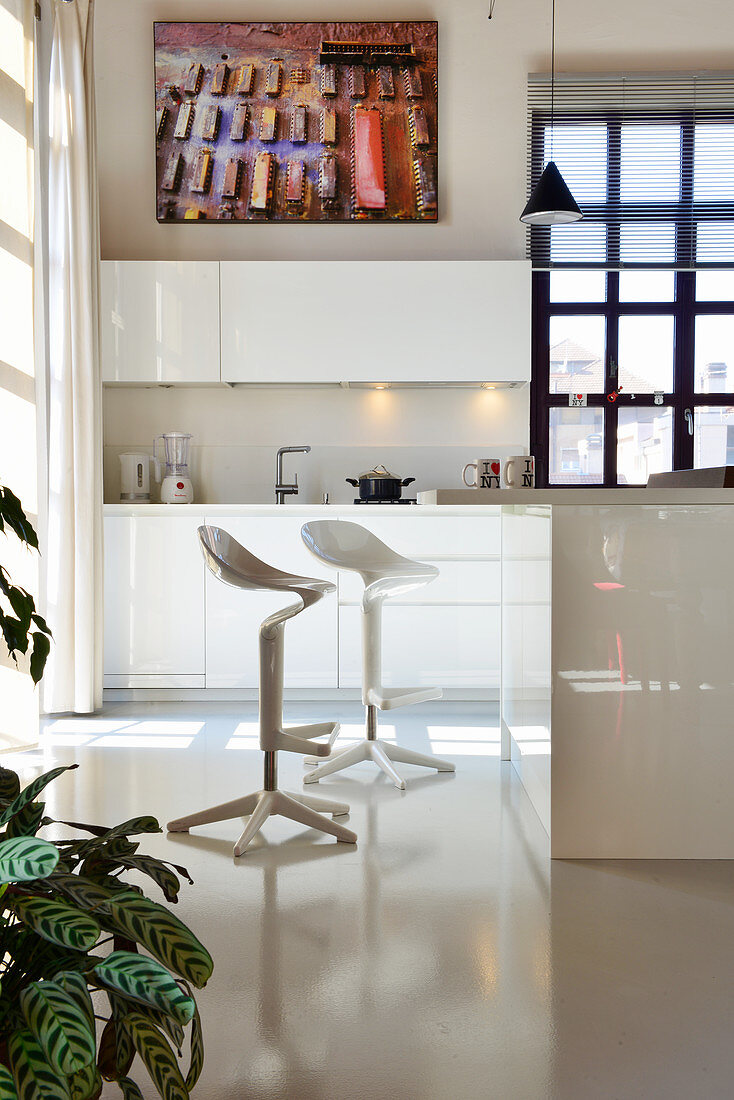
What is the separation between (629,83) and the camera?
4.98m

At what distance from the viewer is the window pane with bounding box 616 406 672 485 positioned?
5141 mm

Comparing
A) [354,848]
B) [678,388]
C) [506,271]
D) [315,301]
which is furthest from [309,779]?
[678,388]

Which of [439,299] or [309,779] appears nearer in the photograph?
[309,779]

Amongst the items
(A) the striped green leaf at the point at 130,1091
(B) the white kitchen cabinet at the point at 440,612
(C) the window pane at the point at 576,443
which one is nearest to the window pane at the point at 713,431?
(C) the window pane at the point at 576,443

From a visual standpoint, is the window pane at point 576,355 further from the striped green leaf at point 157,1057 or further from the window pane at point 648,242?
the striped green leaf at point 157,1057

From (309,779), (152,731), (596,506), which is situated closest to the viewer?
(596,506)

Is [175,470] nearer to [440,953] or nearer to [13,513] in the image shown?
[440,953]

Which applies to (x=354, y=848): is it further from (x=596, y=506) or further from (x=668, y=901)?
(x=596, y=506)

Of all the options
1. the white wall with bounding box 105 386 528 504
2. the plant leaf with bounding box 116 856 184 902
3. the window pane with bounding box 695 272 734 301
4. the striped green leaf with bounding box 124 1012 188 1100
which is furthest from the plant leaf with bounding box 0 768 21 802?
the window pane with bounding box 695 272 734 301

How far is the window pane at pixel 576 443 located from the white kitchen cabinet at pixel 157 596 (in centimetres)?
206

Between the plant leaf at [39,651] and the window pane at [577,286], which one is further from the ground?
the window pane at [577,286]

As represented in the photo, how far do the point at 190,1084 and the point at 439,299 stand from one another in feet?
13.6

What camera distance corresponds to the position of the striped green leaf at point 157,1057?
93 cm

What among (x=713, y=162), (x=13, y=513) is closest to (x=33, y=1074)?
(x=13, y=513)
